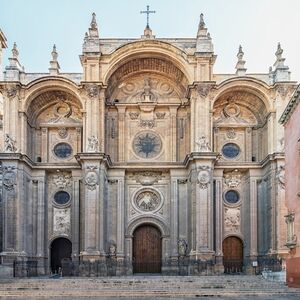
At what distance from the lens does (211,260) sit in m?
35.2

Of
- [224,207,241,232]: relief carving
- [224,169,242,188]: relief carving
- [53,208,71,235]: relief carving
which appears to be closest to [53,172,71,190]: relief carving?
[53,208,71,235]: relief carving

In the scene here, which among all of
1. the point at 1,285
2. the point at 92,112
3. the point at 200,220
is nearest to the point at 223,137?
the point at 200,220

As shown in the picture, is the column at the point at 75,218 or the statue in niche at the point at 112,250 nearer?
the statue in niche at the point at 112,250

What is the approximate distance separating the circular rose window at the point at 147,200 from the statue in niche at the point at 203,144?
5195 mm

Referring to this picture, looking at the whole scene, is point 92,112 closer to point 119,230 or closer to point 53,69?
point 53,69

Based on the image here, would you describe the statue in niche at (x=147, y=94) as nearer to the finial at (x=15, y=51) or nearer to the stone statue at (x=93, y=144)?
the stone statue at (x=93, y=144)

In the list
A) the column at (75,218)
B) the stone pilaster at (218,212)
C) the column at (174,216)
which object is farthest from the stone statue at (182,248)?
the column at (75,218)

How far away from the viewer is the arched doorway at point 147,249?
3850cm

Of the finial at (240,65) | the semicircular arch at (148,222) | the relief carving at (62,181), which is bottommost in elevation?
the semicircular arch at (148,222)

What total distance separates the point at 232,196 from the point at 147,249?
718 centimetres

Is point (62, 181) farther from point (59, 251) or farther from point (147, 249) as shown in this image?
point (147, 249)

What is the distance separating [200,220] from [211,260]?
2.66 m

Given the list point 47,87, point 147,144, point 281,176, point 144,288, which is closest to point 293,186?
point 281,176

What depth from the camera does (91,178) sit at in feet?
118
